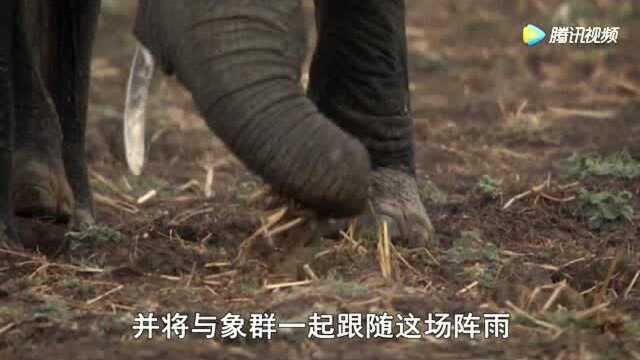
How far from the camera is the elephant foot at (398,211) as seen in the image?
212 inches

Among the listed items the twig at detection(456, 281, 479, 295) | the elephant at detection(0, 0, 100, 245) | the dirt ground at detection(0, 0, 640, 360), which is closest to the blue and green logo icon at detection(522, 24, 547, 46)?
the dirt ground at detection(0, 0, 640, 360)

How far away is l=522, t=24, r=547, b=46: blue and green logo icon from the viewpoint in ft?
31.7

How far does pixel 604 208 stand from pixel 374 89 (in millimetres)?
830

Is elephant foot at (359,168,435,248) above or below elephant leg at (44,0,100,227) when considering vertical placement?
below

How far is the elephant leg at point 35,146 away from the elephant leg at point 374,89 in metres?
0.76

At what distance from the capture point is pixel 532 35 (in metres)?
9.65

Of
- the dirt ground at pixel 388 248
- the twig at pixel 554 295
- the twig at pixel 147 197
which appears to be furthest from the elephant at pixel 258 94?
the twig at pixel 147 197

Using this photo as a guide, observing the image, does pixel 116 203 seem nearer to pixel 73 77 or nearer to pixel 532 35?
pixel 73 77

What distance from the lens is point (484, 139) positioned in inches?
312

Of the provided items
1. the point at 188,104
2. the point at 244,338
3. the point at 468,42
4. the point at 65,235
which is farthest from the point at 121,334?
the point at 468,42

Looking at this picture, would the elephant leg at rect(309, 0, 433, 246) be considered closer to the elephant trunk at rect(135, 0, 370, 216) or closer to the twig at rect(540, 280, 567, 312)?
the twig at rect(540, 280, 567, 312)

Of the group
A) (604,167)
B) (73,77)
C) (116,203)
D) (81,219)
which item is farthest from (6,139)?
(604,167)

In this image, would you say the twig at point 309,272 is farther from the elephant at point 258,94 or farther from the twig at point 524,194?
the twig at point 524,194

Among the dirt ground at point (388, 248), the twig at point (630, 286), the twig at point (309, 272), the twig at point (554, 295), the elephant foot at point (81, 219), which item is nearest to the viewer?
the dirt ground at point (388, 248)
